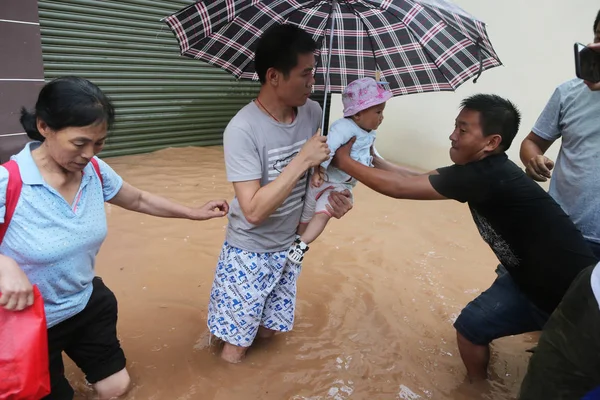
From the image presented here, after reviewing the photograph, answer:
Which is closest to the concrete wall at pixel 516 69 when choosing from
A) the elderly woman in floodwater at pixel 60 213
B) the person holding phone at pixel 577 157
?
the person holding phone at pixel 577 157

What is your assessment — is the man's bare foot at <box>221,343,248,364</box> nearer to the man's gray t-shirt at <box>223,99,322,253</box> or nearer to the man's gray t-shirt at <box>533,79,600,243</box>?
the man's gray t-shirt at <box>223,99,322,253</box>

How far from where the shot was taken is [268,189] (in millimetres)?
2051

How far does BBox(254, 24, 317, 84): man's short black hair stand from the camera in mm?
2094

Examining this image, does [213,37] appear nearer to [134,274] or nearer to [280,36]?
[280,36]

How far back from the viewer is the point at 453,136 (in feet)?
7.13

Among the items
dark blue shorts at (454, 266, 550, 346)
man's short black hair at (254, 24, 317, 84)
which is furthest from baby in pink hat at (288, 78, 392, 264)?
dark blue shorts at (454, 266, 550, 346)

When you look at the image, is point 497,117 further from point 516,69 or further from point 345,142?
point 516,69

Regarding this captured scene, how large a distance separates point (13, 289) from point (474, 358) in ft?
7.38

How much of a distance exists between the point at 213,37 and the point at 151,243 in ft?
6.72

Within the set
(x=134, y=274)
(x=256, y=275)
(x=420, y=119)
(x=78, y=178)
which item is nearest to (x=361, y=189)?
(x=420, y=119)

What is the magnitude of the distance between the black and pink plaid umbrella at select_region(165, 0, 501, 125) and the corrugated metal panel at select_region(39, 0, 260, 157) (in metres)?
3.24

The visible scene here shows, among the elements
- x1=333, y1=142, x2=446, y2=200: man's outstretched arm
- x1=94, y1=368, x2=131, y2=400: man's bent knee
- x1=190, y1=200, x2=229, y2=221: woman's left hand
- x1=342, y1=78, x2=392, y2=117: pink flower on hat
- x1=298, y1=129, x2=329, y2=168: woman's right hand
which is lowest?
x1=94, y1=368, x2=131, y2=400: man's bent knee

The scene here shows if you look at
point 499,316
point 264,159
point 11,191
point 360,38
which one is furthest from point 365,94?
point 11,191

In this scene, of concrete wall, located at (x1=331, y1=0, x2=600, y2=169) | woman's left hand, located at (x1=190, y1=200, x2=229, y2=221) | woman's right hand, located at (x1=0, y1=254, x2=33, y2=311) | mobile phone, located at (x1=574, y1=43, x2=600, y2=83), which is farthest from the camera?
concrete wall, located at (x1=331, y1=0, x2=600, y2=169)
